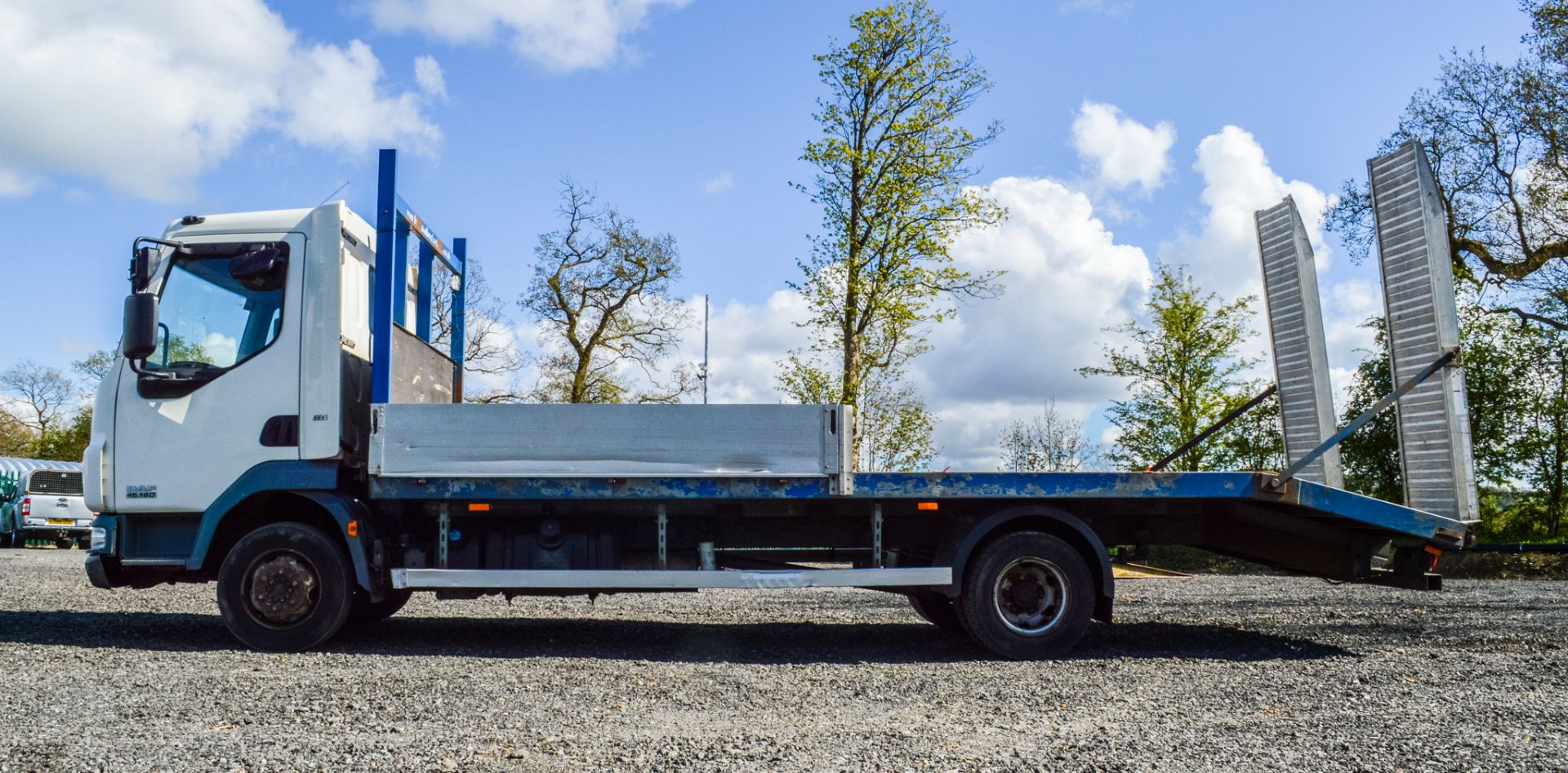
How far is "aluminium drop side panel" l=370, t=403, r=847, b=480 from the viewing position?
694 cm

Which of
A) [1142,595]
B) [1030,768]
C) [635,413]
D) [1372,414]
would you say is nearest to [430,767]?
[1030,768]

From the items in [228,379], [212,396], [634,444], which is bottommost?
[634,444]

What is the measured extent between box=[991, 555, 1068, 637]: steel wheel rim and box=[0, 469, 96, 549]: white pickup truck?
25106 mm

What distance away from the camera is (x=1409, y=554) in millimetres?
7395

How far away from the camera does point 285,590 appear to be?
7074 mm

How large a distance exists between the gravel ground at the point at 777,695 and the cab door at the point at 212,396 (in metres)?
1.13

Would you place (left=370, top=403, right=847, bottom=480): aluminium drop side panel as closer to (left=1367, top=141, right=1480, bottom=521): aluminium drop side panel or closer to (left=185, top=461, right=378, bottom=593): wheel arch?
(left=185, top=461, right=378, bottom=593): wheel arch

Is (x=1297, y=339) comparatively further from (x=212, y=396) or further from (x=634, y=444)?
(x=212, y=396)

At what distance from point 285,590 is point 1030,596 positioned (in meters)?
4.90

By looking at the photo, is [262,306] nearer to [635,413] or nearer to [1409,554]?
[635,413]

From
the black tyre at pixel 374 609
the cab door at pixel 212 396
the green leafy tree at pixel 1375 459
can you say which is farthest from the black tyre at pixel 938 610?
the green leafy tree at pixel 1375 459

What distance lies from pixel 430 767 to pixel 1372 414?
6.41 meters

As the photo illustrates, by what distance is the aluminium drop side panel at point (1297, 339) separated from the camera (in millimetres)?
8922

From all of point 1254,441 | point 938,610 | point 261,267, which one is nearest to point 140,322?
point 261,267
